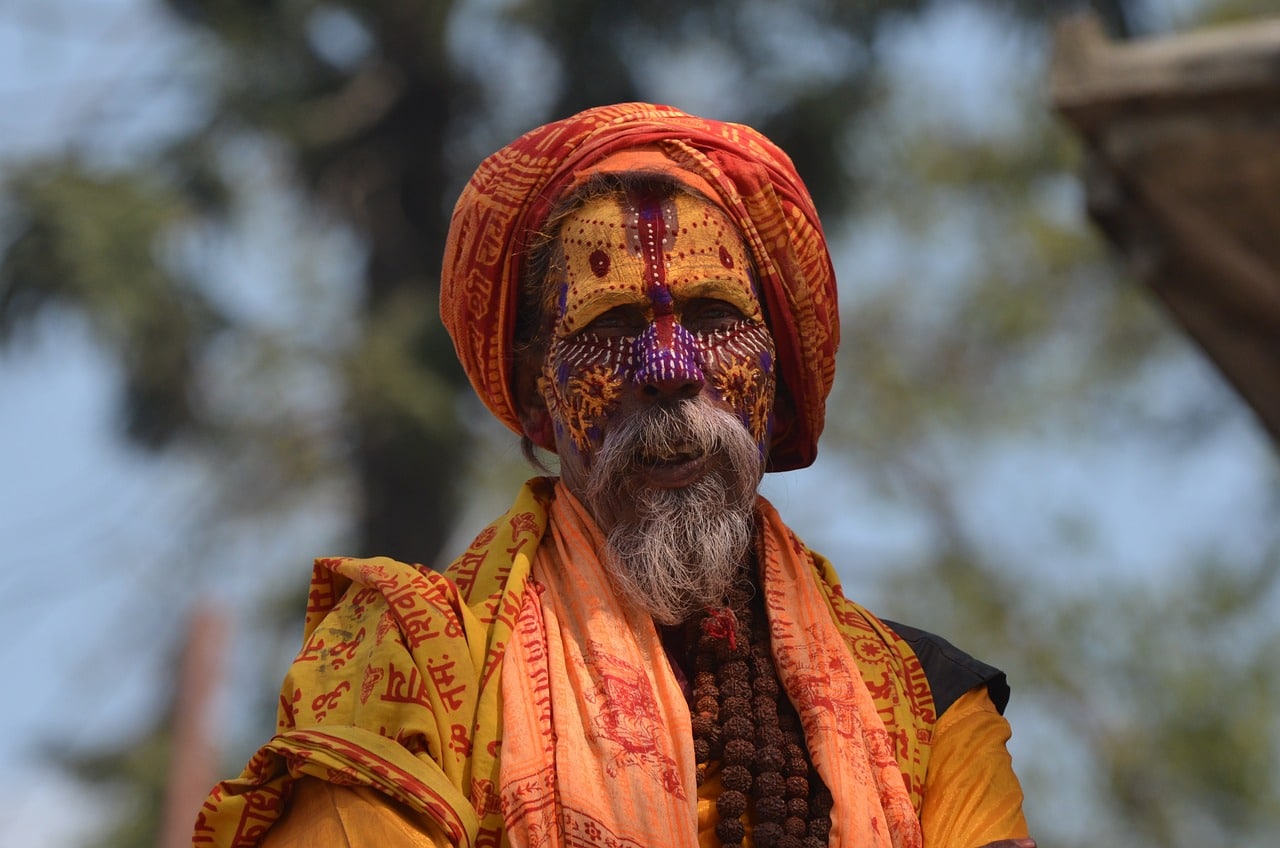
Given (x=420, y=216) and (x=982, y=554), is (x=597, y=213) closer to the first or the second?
(x=420, y=216)

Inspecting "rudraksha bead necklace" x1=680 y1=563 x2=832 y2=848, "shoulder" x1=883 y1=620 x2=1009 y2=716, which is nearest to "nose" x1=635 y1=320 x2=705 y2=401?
"rudraksha bead necklace" x1=680 y1=563 x2=832 y2=848

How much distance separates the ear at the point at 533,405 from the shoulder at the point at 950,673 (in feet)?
2.49

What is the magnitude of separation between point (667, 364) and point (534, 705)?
2.17 ft

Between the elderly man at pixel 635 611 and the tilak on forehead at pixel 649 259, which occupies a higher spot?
the tilak on forehead at pixel 649 259

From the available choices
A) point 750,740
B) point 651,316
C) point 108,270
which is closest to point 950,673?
point 750,740

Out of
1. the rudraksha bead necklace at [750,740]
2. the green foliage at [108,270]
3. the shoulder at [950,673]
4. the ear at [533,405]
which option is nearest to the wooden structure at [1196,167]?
the shoulder at [950,673]

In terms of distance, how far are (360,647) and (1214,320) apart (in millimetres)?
1538

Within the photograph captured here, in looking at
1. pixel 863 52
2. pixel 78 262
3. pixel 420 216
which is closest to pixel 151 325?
pixel 78 262

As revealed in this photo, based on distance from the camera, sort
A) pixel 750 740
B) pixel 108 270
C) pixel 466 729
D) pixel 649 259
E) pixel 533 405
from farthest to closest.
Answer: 1. pixel 108 270
2. pixel 533 405
3. pixel 649 259
4. pixel 750 740
5. pixel 466 729

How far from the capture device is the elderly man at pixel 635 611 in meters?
3.24

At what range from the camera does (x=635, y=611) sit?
142 inches

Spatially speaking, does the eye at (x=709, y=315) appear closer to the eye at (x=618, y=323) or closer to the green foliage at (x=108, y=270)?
the eye at (x=618, y=323)

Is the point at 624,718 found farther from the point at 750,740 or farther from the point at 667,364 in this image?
the point at 667,364

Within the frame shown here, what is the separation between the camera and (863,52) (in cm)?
1549
